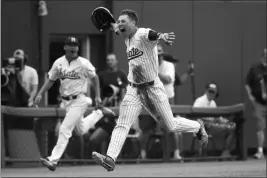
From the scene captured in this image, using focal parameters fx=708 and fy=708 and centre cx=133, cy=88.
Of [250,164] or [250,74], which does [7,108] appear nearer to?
[250,164]

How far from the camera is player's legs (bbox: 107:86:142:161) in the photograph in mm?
7863

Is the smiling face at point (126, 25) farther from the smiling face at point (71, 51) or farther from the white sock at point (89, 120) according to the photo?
the white sock at point (89, 120)

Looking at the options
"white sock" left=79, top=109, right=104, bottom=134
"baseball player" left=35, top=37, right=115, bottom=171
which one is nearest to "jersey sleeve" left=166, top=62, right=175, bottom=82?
"white sock" left=79, top=109, right=104, bottom=134

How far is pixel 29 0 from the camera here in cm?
1617

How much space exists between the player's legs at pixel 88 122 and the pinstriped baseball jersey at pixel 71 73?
0.71m

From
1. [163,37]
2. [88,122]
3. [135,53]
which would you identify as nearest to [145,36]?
[135,53]

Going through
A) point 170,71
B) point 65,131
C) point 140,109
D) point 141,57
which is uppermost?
point 141,57

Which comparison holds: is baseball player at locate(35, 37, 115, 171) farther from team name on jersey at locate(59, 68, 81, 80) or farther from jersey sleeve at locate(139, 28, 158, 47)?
jersey sleeve at locate(139, 28, 158, 47)

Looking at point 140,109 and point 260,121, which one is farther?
point 260,121

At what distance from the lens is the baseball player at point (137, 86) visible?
789cm

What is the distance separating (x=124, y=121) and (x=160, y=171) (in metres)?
4.11

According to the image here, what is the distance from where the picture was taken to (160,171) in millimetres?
12008

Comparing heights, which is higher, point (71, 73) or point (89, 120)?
point (71, 73)

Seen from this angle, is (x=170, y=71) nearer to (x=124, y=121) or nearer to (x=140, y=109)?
(x=140, y=109)
